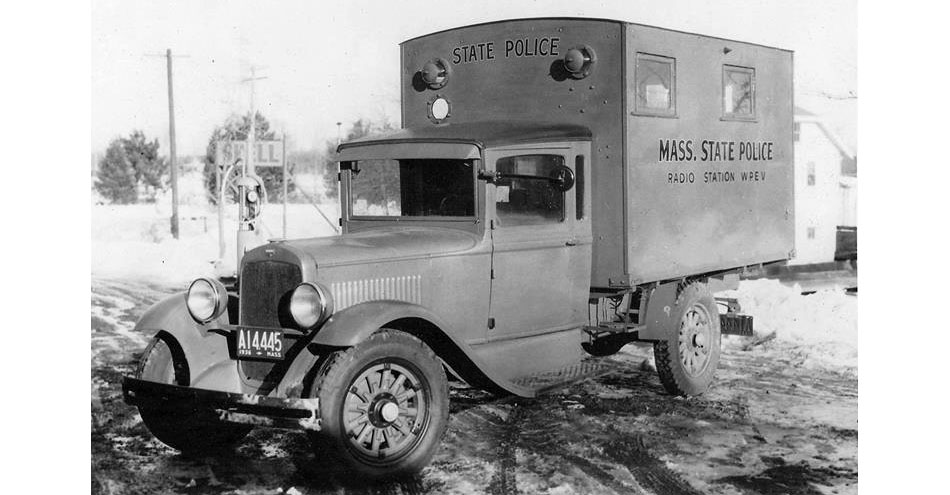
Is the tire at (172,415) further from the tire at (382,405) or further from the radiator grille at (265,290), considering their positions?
the tire at (382,405)

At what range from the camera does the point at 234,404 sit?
532 centimetres

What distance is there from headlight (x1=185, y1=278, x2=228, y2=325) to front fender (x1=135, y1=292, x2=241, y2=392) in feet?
0.29

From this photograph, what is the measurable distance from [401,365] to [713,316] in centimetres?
387

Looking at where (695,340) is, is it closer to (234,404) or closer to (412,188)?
(412,188)

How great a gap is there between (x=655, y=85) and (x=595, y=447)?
9.16 ft

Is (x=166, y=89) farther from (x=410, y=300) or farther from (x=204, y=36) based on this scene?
(x=410, y=300)

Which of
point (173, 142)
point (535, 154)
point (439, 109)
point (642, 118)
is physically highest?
point (173, 142)

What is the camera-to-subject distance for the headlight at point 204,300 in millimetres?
5910

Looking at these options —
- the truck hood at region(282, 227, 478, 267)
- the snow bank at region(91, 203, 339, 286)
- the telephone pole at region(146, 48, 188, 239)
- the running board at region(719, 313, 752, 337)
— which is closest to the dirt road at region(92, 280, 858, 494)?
the running board at region(719, 313, 752, 337)

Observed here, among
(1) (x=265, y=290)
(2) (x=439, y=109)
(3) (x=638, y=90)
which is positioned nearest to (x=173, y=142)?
(2) (x=439, y=109)

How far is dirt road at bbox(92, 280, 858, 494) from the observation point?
5668 millimetres

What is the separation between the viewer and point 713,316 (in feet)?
28.1

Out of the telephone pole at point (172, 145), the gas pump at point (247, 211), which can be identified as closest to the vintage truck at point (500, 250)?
the gas pump at point (247, 211)

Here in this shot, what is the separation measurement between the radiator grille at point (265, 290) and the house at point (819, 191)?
4.07 meters
